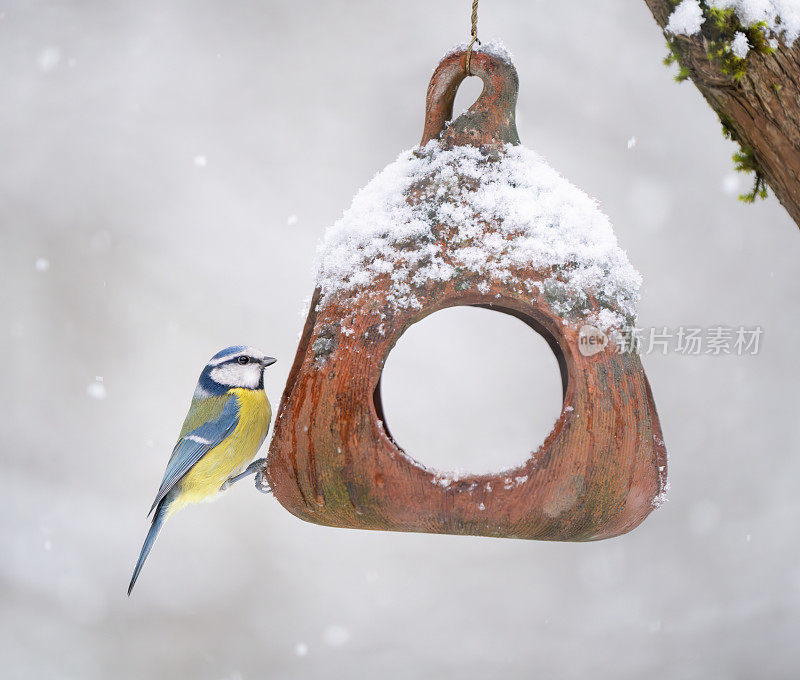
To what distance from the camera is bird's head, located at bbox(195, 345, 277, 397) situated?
2275 millimetres

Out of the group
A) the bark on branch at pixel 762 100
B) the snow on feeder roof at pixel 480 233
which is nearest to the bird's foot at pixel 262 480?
the snow on feeder roof at pixel 480 233

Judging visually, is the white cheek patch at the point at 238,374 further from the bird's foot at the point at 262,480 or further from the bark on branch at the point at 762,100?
the bark on branch at the point at 762,100

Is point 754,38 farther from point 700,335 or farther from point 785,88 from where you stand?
point 700,335

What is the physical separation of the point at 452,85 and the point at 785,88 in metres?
0.76

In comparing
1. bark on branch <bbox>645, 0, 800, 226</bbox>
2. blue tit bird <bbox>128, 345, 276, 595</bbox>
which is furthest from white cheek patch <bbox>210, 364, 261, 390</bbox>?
bark on branch <bbox>645, 0, 800, 226</bbox>

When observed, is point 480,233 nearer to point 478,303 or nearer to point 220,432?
point 478,303

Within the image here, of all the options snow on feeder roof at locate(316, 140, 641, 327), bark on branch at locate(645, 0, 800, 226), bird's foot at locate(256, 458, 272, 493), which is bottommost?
bird's foot at locate(256, 458, 272, 493)

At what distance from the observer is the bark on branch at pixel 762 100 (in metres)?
1.61

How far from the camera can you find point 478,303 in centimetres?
178

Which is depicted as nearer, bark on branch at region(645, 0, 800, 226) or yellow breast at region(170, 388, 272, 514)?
bark on branch at region(645, 0, 800, 226)

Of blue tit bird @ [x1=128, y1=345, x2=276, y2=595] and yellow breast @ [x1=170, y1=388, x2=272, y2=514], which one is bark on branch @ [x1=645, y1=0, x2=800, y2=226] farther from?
yellow breast @ [x1=170, y1=388, x2=272, y2=514]

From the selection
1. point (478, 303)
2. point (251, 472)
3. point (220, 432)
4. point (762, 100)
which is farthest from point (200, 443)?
point (762, 100)

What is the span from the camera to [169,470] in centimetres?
226


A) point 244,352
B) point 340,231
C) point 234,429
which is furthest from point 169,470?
point 340,231
